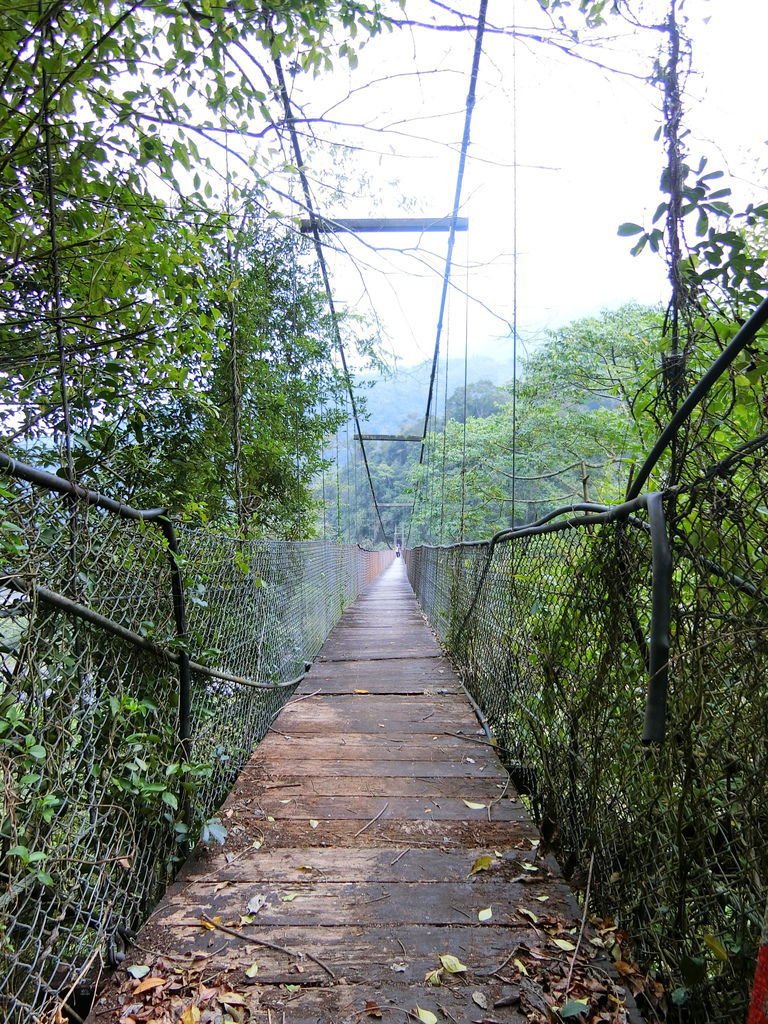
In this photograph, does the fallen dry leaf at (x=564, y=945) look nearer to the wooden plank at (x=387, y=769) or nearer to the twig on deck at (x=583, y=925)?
the twig on deck at (x=583, y=925)

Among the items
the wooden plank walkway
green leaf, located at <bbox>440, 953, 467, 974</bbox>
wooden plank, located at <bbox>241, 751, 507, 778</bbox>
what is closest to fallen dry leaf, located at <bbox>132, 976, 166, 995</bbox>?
the wooden plank walkway

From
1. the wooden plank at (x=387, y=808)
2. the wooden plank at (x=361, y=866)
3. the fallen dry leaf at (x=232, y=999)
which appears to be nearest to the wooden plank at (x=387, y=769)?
the wooden plank at (x=387, y=808)

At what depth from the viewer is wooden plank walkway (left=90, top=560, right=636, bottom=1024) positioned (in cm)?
98

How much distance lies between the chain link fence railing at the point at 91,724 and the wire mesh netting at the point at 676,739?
0.96 m

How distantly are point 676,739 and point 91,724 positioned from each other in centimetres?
108

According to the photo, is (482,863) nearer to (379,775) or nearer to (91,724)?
(379,775)

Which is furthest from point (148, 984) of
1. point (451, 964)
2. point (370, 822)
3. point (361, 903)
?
point (370, 822)

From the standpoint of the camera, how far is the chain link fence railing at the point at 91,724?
33.2 inches

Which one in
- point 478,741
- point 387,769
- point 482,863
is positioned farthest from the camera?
point 478,741

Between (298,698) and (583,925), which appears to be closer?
(583,925)

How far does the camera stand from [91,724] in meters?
1.05

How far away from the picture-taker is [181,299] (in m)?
2.14

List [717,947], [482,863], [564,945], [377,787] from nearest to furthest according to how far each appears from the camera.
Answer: [717,947]
[564,945]
[482,863]
[377,787]

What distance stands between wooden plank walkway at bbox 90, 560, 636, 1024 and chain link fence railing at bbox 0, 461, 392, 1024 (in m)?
0.13
